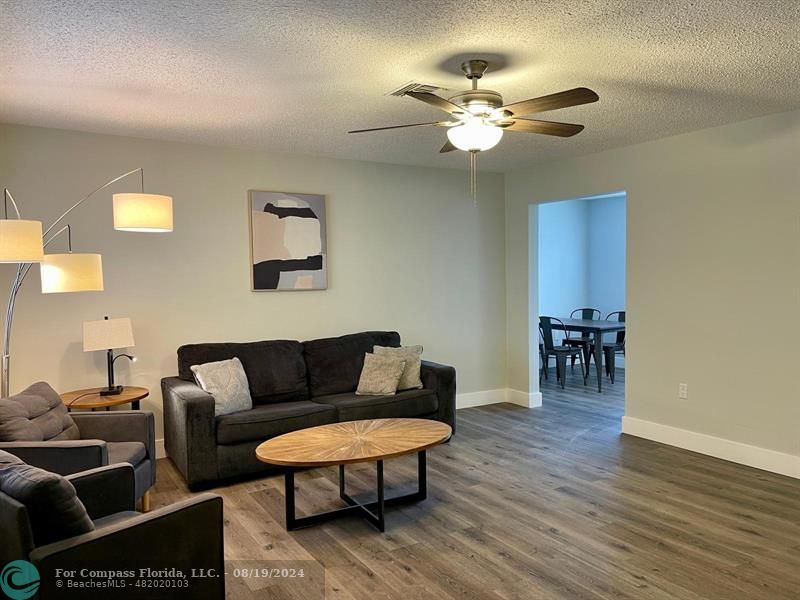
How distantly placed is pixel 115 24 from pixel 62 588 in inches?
85.8

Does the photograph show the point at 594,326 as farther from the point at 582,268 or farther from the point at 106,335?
the point at 106,335

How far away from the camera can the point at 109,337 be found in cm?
400

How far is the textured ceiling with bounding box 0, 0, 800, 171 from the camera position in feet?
7.93

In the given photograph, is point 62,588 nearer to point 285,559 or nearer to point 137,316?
point 285,559

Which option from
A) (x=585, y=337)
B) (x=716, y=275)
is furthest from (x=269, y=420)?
(x=585, y=337)

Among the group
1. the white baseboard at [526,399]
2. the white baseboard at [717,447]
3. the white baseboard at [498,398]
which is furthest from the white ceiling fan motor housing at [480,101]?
the white baseboard at [526,399]

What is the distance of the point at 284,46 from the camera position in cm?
274

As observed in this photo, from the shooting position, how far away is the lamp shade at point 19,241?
10.1ft

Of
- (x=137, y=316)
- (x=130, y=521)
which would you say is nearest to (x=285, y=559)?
(x=130, y=521)

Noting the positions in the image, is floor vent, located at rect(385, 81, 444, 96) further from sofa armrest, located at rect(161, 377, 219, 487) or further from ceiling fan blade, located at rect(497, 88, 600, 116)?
sofa armrest, located at rect(161, 377, 219, 487)

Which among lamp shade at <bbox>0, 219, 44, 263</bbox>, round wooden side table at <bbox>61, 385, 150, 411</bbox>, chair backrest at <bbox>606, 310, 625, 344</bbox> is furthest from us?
chair backrest at <bbox>606, 310, 625, 344</bbox>

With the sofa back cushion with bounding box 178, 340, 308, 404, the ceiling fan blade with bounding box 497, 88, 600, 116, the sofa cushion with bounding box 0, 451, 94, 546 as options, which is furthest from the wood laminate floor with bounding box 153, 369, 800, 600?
the ceiling fan blade with bounding box 497, 88, 600, 116

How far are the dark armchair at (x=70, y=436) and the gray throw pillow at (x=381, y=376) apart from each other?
5.86 feet

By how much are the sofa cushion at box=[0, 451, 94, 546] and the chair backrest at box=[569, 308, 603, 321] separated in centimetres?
765
